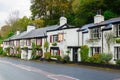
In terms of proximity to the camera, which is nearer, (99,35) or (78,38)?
(99,35)

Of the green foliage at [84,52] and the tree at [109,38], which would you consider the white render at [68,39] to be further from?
the tree at [109,38]

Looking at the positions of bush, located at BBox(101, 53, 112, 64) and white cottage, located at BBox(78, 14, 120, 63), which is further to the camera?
white cottage, located at BBox(78, 14, 120, 63)

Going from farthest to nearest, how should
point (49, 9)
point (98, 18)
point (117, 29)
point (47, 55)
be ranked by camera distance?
1. point (49, 9)
2. point (47, 55)
3. point (98, 18)
4. point (117, 29)

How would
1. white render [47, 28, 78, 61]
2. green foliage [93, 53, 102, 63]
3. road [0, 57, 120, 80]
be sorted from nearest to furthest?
1. road [0, 57, 120, 80]
2. green foliage [93, 53, 102, 63]
3. white render [47, 28, 78, 61]

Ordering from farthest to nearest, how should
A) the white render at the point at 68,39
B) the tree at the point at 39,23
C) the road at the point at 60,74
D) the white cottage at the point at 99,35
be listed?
the tree at the point at 39,23, the white render at the point at 68,39, the white cottage at the point at 99,35, the road at the point at 60,74

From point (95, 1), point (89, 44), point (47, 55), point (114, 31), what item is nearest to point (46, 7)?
point (95, 1)

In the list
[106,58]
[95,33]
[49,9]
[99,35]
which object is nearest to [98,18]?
[95,33]

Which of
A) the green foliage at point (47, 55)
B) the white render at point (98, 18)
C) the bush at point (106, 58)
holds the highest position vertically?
the white render at point (98, 18)

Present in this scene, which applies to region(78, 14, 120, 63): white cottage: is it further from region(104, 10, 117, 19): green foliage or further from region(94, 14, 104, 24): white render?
region(104, 10, 117, 19): green foliage

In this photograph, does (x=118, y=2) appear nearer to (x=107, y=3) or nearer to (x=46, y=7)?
(x=107, y=3)

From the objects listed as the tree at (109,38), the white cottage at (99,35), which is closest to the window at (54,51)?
the white cottage at (99,35)

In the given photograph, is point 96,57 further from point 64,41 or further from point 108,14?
point 108,14

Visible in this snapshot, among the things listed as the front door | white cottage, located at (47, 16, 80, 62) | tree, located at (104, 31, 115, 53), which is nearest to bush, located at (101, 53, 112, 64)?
tree, located at (104, 31, 115, 53)

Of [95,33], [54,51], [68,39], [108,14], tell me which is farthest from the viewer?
[108,14]
